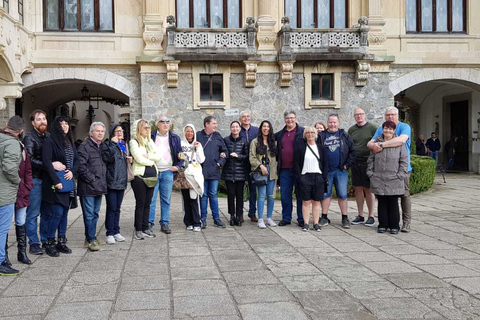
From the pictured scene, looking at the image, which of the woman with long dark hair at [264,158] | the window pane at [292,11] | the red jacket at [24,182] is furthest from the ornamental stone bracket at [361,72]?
the red jacket at [24,182]

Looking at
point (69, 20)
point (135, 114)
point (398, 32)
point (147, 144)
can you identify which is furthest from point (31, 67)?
point (398, 32)

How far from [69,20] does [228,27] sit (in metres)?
5.22

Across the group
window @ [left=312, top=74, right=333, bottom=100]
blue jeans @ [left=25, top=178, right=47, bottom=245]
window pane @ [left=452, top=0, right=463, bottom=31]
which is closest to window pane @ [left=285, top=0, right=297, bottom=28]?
window @ [left=312, top=74, right=333, bottom=100]

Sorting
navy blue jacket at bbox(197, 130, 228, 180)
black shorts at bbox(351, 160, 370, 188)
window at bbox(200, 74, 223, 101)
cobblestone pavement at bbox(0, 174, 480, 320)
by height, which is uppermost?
window at bbox(200, 74, 223, 101)

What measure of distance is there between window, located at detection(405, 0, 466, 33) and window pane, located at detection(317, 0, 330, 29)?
2835 millimetres

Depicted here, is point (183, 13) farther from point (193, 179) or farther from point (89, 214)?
point (89, 214)

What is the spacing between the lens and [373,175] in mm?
7859

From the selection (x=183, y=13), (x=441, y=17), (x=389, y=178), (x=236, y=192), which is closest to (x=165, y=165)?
(x=236, y=192)

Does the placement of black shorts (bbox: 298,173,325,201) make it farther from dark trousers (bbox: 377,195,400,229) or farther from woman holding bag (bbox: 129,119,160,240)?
woman holding bag (bbox: 129,119,160,240)

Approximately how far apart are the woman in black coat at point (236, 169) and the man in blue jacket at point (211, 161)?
0.14m

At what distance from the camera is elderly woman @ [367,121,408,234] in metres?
7.67

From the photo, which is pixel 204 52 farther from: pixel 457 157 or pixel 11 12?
pixel 457 157

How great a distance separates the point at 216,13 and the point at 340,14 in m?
4.31

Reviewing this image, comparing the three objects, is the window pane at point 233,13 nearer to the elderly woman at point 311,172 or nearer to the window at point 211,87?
the window at point 211,87
